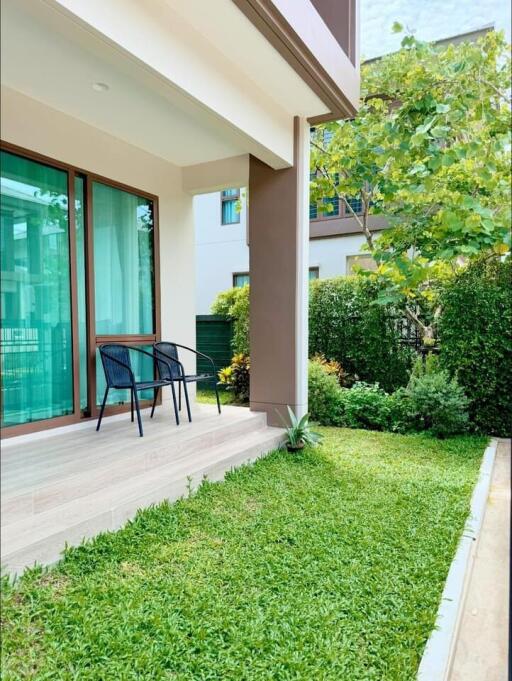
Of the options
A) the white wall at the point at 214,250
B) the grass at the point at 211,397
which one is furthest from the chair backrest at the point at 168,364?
the white wall at the point at 214,250

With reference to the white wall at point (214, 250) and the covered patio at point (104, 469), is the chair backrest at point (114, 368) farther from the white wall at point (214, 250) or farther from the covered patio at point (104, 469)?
the white wall at point (214, 250)

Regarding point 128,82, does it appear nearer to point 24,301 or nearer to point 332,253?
point 24,301

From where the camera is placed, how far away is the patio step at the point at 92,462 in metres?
Result: 0.84

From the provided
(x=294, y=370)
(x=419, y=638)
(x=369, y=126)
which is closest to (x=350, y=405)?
(x=294, y=370)

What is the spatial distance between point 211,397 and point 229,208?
509 cm

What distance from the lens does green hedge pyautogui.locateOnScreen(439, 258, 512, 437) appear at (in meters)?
Answer: 4.99

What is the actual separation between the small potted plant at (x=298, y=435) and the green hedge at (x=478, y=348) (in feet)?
6.83

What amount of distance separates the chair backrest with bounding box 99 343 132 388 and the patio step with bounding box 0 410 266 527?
0.38 metres

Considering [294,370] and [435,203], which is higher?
[435,203]

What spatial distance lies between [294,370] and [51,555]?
9.68 feet

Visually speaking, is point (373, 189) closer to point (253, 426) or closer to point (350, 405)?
point (350, 405)

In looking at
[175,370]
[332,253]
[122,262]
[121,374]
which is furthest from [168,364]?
[332,253]

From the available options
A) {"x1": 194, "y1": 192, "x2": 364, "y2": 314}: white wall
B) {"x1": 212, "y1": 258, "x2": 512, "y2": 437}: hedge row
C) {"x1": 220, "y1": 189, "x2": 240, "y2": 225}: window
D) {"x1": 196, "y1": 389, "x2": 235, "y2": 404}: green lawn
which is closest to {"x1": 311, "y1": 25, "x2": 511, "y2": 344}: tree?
{"x1": 212, "y1": 258, "x2": 512, "y2": 437}: hedge row

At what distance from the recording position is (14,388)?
1.11m
